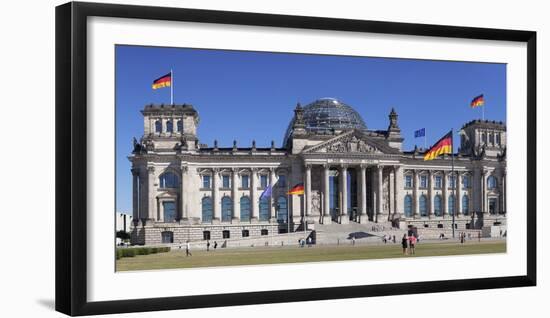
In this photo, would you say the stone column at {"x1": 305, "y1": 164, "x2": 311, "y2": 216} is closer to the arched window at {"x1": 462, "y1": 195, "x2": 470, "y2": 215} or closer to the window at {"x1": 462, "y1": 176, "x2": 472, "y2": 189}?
the arched window at {"x1": 462, "y1": 195, "x2": 470, "y2": 215}

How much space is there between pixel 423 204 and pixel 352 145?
7.85 m

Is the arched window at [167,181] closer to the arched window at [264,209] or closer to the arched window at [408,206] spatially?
the arched window at [264,209]

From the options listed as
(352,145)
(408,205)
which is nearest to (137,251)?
(408,205)

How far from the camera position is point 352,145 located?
42406mm

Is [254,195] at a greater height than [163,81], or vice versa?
[163,81]

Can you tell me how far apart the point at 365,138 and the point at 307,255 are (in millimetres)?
13672

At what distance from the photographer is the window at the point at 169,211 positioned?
2750cm

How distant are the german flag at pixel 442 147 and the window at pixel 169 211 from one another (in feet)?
36.7

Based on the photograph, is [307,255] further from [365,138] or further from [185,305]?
[365,138]

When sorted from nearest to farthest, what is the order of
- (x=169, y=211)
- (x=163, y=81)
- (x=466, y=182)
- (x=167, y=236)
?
1. (x=163, y=81)
2. (x=167, y=236)
3. (x=169, y=211)
4. (x=466, y=182)

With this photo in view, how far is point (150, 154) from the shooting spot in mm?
29109

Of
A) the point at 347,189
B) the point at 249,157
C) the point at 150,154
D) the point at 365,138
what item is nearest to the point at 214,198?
the point at 249,157

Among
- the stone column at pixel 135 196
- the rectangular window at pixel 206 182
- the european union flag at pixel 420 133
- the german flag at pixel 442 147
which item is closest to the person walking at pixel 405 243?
the european union flag at pixel 420 133

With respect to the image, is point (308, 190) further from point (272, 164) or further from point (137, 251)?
point (137, 251)
